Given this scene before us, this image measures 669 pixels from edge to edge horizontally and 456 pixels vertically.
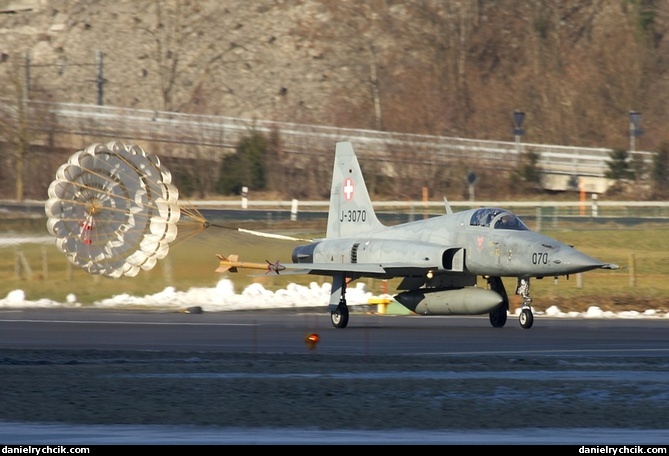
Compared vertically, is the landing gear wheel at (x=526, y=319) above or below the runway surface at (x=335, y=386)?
above

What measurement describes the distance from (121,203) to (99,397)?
52.7 ft

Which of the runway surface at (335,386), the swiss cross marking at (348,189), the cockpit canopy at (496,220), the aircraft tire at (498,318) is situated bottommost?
the runway surface at (335,386)

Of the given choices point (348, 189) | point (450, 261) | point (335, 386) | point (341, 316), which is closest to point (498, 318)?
point (450, 261)

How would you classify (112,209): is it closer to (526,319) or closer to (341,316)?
(341,316)

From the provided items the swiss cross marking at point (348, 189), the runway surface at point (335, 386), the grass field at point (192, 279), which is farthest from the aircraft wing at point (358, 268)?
the grass field at point (192, 279)

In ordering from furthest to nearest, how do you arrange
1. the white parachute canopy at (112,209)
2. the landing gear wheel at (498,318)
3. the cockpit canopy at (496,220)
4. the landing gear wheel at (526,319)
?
the white parachute canopy at (112,209) < the landing gear wheel at (498,318) < the cockpit canopy at (496,220) < the landing gear wheel at (526,319)

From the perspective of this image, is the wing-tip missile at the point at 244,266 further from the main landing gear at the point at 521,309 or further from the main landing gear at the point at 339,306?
the main landing gear at the point at 521,309

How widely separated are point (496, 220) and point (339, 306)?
10.9ft

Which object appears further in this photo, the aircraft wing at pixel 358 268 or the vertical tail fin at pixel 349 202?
the vertical tail fin at pixel 349 202

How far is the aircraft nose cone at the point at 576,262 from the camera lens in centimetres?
2128

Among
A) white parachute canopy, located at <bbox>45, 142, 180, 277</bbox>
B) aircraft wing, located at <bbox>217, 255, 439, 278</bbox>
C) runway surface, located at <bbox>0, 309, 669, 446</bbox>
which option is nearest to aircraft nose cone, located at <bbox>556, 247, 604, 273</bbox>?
runway surface, located at <bbox>0, 309, 669, 446</bbox>

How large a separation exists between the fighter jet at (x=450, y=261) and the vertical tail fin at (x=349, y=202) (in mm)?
303

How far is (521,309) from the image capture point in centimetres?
2239

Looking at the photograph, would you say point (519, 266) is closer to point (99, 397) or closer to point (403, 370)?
point (403, 370)
